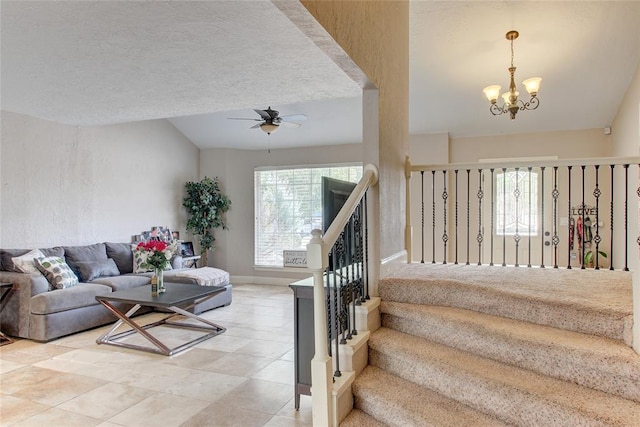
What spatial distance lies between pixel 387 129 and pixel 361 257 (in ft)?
3.39

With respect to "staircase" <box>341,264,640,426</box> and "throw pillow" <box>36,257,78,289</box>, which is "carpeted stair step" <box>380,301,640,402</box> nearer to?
"staircase" <box>341,264,640,426</box>

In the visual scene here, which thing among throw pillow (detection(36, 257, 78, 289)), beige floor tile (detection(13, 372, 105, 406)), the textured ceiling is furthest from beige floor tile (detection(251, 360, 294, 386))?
throw pillow (detection(36, 257, 78, 289))

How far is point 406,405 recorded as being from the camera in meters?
2.15

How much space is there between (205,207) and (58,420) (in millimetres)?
5155

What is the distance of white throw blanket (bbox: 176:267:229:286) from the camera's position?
5.66 meters

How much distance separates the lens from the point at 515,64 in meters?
4.79

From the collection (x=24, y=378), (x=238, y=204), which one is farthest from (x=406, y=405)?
(x=238, y=204)

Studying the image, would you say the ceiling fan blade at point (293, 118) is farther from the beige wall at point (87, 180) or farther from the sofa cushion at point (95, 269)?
the sofa cushion at point (95, 269)

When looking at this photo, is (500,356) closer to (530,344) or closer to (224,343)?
(530,344)

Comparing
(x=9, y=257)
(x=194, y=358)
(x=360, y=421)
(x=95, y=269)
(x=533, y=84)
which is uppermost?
(x=533, y=84)

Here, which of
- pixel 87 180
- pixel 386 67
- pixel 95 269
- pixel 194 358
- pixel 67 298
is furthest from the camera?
pixel 87 180

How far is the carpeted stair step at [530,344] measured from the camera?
1.97 meters

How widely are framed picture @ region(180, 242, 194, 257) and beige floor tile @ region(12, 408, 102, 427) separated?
15.0 ft

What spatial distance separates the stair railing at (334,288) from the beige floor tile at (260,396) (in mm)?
783
